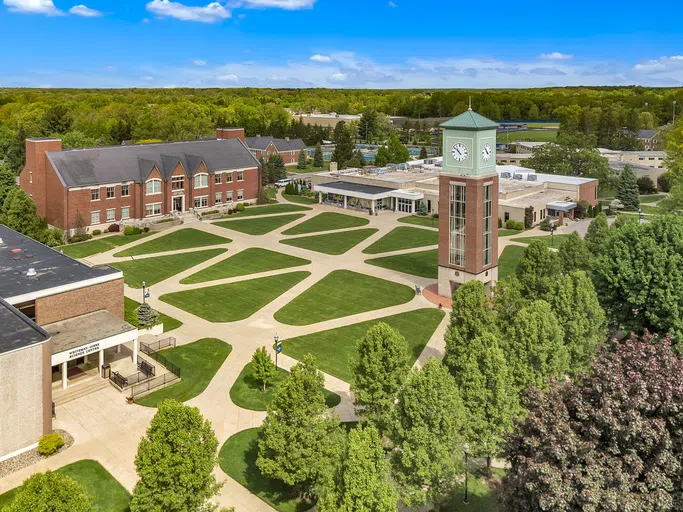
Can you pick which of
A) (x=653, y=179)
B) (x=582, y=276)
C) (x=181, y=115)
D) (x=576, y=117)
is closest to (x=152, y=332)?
(x=582, y=276)

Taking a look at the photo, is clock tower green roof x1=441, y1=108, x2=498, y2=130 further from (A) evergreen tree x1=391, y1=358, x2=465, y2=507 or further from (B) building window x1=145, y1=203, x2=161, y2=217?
(B) building window x1=145, y1=203, x2=161, y2=217

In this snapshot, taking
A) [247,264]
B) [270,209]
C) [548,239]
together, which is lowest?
[247,264]

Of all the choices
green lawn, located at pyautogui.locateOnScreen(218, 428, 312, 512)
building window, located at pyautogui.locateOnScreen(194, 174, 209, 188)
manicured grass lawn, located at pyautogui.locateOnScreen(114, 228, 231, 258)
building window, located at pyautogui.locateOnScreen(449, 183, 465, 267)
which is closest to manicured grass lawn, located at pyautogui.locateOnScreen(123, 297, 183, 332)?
green lawn, located at pyautogui.locateOnScreen(218, 428, 312, 512)

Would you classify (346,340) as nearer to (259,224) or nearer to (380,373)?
(380,373)

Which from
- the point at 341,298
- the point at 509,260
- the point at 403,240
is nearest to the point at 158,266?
the point at 341,298

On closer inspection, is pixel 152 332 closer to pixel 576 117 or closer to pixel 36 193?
pixel 36 193

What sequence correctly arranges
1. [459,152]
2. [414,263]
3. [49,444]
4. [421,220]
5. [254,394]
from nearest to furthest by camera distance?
[49,444] → [254,394] → [459,152] → [414,263] → [421,220]

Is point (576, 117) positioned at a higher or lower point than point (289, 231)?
higher

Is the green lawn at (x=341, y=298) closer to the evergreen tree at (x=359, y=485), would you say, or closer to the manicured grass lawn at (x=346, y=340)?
the manicured grass lawn at (x=346, y=340)
